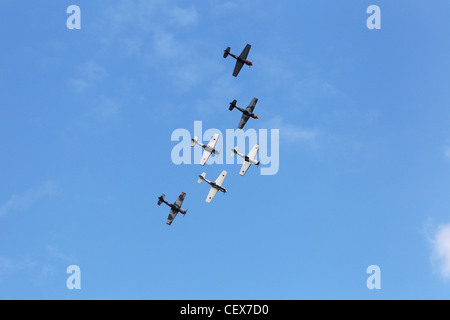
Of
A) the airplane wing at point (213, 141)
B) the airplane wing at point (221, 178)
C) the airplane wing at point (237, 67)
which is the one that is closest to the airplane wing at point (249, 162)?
the airplane wing at point (221, 178)

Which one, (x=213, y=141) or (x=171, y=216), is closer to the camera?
(x=171, y=216)

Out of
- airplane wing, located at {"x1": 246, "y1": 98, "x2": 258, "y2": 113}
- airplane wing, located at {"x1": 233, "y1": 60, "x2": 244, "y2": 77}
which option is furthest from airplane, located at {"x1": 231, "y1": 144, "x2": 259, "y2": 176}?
airplane wing, located at {"x1": 233, "y1": 60, "x2": 244, "y2": 77}

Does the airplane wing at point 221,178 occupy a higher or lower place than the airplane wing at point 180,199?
higher

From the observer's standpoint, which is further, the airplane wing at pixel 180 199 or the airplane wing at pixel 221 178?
the airplane wing at pixel 180 199

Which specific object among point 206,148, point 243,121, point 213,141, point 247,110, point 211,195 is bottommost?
point 211,195

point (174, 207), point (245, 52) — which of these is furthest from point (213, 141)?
point (245, 52)

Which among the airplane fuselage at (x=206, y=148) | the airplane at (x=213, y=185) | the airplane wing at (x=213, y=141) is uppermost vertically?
the airplane wing at (x=213, y=141)

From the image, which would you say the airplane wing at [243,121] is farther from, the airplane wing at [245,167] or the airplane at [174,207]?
the airplane at [174,207]

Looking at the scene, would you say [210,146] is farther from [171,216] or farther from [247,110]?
[171,216]
